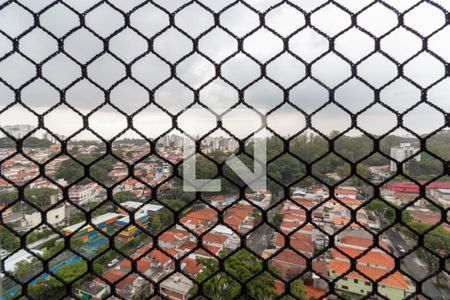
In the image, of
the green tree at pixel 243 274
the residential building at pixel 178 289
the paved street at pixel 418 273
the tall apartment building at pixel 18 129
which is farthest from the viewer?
the residential building at pixel 178 289

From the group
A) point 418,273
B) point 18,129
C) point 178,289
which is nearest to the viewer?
point 18,129

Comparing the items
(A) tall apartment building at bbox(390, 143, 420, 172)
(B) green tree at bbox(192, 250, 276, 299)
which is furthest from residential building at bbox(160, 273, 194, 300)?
(A) tall apartment building at bbox(390, 143, 420, 172)

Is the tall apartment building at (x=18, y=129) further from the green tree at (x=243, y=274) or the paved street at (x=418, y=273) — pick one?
the paved street at (x=418, y=273)

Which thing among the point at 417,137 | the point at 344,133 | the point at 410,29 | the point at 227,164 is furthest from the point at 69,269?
the point at 410,29

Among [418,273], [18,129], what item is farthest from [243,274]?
[418,273]

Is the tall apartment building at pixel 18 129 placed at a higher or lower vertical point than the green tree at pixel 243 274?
higher

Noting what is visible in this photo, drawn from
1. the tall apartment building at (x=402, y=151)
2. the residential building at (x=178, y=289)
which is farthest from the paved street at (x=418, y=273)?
the residential building at (x=178, y=289)

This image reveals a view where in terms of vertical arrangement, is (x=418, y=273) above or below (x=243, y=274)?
below

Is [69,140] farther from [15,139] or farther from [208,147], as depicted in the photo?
[208,147]

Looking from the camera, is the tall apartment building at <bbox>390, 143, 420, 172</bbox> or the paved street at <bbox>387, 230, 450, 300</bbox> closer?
the tall apartment building at <bbox>390, 143, 420, 172</bbox>

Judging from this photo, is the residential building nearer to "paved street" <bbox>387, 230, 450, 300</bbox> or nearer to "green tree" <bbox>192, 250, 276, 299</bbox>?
"green tree" <bbox>192, 250, 276, 299</bbox>

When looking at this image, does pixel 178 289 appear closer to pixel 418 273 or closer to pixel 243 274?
pixel 243 274
